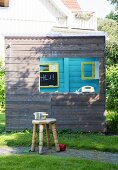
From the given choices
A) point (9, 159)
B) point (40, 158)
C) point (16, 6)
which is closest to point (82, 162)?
point (40, 158)

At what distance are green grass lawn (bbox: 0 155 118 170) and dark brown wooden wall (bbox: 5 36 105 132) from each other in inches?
158

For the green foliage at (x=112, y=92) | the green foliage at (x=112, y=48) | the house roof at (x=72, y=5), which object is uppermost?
the house roof at (x=72, y=5)

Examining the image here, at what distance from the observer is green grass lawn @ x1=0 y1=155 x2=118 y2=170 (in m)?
9.47

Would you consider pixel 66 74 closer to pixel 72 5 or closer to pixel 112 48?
pixel 72 5

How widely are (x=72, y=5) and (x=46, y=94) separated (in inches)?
693

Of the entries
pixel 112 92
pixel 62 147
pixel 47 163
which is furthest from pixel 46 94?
pixel 47 163

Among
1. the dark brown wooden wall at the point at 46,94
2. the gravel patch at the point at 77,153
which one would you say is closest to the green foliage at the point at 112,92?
the dark brown wooden wall at the point at 46,94

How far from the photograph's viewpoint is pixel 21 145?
1228 centimetres

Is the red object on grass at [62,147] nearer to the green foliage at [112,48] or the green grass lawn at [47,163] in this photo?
the green grass lawn at [47,163]

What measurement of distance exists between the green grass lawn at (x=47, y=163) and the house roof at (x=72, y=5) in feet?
69.0

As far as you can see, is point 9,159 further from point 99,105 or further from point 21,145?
point 99,105

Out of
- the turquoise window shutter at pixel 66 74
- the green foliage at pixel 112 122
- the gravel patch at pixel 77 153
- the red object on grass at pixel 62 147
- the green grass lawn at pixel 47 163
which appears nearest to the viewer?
the green grass lawn at pixel 47 163

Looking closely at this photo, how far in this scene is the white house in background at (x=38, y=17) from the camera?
27.8 m

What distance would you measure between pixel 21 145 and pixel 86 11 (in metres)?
18.0
